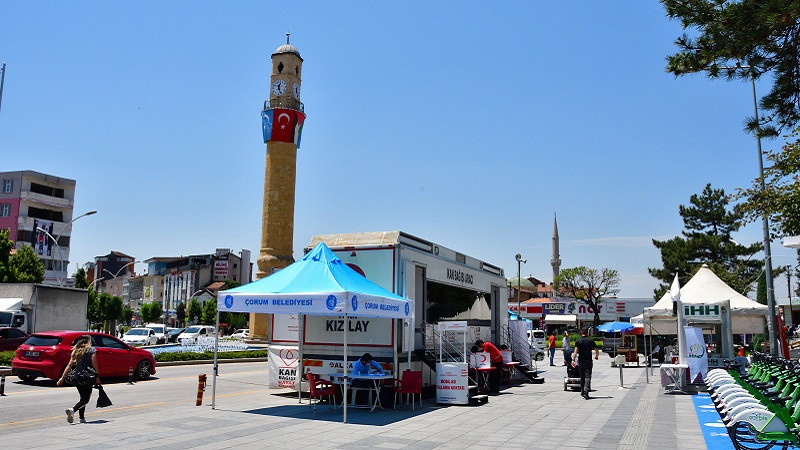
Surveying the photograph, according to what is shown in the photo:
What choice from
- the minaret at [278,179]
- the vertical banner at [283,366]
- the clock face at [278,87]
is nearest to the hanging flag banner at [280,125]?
the minaret at [278,179]

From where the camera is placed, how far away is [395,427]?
11062 mm

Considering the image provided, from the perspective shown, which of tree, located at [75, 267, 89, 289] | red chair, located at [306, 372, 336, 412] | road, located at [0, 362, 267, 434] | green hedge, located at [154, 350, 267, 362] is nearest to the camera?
road, located at [0, 362, 267, 434]

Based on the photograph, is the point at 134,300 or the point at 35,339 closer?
the point at 35,339

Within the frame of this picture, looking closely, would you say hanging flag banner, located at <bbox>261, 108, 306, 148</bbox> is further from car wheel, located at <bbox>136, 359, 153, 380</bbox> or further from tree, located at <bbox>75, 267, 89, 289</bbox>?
car wheel, located at <bbox>136, 359, 153, 380</bbox>

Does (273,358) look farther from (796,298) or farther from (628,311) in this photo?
(796,298)

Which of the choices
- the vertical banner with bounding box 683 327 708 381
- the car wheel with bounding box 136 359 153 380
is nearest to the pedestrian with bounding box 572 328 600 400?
the vertical banner with bounding box 683 327 708 381

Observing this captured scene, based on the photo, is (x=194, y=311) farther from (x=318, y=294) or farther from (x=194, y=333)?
(x=318, y=294)

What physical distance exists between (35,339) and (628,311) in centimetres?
6101

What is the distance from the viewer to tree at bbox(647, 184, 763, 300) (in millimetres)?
52344

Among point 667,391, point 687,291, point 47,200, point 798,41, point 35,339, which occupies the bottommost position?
point 667,391

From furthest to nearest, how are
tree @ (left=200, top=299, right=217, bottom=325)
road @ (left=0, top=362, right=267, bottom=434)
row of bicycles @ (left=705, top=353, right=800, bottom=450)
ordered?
tree @ (left=200, top=299, right=217, bottom=325) < road @ (left=0, top=362, right=267, bottom=434) < row of bicycles @ (left=705, top=353, right=800, bottom=450)

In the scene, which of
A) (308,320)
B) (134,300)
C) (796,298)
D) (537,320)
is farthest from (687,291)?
(134,300)

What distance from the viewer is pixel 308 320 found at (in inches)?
584

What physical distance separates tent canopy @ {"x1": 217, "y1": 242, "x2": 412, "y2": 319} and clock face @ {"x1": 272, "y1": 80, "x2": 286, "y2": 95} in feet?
141
